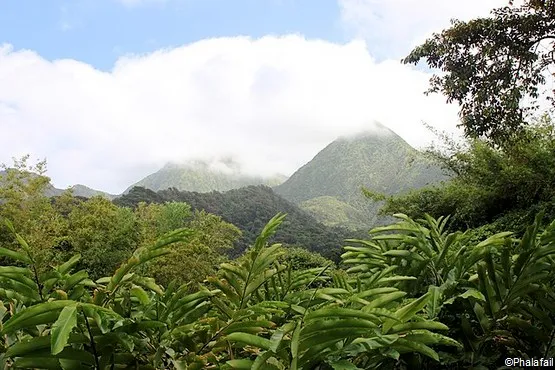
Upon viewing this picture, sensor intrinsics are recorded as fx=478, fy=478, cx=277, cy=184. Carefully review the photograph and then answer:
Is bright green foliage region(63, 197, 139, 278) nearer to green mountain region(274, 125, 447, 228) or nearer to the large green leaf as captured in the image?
the large green leaf

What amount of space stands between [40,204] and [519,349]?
2508 centimetres

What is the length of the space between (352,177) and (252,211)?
7611 centimetres

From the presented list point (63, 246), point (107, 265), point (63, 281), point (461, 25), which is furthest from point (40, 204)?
point (63, 281)

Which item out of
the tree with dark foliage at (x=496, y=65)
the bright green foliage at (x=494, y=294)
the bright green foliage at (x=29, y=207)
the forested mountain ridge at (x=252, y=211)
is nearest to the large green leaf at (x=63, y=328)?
the bright green foliage at (x=494, y=294)

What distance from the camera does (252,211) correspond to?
77.2m

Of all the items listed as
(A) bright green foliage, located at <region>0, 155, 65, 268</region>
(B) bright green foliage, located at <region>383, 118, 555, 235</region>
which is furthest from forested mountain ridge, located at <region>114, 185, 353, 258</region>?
(B) bright green foliage, located at <region>383, 118, 555, 235</region>

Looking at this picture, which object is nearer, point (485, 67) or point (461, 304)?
point (461, 304)

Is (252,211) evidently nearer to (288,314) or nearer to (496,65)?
(496,65)

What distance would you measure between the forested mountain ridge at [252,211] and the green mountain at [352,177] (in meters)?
34.3

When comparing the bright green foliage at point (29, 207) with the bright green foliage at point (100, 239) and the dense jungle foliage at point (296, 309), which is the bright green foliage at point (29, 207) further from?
the dense jungle foliage at point (296, 309)

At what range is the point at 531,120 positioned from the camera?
53.8 ft

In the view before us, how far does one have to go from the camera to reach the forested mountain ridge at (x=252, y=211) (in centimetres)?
5650

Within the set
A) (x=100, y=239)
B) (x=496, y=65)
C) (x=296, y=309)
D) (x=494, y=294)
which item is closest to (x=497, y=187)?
(x=496, y=65)

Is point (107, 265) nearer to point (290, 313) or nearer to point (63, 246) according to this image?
point (63, 246)
